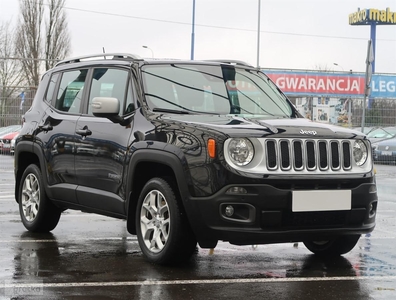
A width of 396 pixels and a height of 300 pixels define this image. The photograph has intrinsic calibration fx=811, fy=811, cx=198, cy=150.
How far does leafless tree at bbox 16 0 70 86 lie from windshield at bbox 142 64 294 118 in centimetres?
4379

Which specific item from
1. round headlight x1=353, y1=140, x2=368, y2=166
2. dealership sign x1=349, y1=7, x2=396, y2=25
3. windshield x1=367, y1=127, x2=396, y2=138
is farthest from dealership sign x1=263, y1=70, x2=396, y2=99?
dealership sign x1=349, y1=7, x2=396, y2=25

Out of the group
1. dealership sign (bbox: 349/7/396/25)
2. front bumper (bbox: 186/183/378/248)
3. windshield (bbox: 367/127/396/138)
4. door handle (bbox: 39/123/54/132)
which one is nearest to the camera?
front bumper (bbox: 186/183/378/248)

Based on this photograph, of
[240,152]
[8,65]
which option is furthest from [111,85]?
[8,65]

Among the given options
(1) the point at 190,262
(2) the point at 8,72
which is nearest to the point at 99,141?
(1) the point at 190,262

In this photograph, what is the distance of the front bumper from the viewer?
618cm

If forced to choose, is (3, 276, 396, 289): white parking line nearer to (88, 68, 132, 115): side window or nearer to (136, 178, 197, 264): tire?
(136, 178, 197, 264): tire

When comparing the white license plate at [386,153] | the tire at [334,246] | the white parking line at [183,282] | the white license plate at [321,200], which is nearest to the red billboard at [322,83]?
the white license plate at [386,153]

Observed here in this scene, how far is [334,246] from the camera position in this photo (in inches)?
292

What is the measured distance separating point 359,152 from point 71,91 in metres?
3.13

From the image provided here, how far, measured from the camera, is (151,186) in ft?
22.1

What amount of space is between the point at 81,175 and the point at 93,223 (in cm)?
213

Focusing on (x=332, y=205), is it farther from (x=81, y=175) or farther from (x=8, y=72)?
(x=8, y=72)

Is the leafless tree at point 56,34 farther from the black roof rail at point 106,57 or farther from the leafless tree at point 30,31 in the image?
the black roof rail at point 106,57

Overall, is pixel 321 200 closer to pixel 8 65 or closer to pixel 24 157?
pixel 24 157
